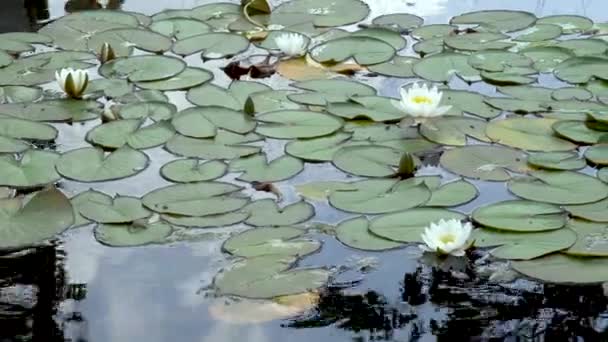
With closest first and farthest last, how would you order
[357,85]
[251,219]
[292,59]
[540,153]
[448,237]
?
[448,237] → [251,219] → [540,153] → [357,85] → [292,59]

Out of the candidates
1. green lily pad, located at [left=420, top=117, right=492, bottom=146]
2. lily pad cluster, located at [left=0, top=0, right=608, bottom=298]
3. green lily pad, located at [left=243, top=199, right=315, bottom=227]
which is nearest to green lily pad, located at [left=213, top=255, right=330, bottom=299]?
lily pad cluster, located at [left=0, top=0, right=608, bottom=298]

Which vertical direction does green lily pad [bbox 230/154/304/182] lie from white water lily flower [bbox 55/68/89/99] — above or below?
below

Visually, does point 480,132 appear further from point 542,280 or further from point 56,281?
point 56,281

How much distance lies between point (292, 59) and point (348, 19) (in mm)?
329

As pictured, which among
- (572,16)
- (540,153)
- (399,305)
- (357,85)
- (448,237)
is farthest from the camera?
(572,16)

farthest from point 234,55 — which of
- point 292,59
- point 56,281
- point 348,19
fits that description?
point 56,281

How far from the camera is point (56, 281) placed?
1.62 meters

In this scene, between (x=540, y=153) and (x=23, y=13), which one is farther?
(x=23, y=13)

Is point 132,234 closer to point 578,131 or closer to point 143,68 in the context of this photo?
point 143,68

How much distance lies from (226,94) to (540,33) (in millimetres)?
920

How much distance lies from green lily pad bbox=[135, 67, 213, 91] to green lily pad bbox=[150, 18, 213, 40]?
10.5 inches

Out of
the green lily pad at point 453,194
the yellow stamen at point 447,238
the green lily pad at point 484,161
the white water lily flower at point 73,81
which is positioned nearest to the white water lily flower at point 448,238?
the yellow stamen at point 447,238

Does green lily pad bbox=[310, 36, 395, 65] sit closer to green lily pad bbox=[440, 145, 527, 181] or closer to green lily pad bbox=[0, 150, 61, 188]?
green lily pad bbox=[440, 145, 527, 181]

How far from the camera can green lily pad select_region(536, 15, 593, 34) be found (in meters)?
2.70
